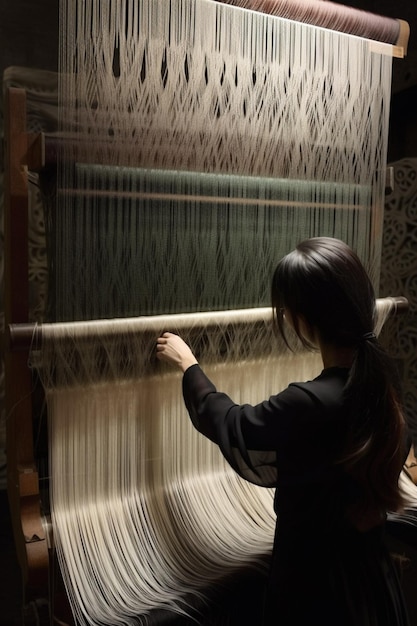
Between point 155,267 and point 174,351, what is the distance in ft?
0.51

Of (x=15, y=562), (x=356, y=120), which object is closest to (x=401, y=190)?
(x=356, y=120)

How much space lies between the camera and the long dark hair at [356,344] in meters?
0.99

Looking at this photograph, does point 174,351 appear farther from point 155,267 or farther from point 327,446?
point 327,446

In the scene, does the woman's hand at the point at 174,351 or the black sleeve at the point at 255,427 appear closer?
the black sleeve at the point at 255,427

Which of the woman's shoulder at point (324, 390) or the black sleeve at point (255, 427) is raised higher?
the woman's shoulder at point (324, 390)

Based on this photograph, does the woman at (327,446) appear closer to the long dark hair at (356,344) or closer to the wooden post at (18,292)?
the long dark hair at (356,344)

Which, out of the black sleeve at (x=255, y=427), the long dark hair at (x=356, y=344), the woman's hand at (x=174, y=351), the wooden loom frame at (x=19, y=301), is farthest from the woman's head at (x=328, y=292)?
the wooden loom frame at (x=19, y=301)

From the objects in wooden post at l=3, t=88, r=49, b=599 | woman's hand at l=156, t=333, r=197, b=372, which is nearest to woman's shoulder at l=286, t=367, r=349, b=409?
woman's hand at l=156, t=333, r=197, b=372

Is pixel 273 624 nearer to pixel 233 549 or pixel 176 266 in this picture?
pixel 233 549

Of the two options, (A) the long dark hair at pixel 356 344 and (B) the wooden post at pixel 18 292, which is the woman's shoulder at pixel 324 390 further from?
(B) the wooden post at pixel 18 292

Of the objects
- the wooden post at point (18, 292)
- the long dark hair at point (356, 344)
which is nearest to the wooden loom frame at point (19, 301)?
the wooden post at point (18, 292)

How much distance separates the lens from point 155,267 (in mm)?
1177

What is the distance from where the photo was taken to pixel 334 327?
3.29 ft

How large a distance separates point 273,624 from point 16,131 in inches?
38.1
